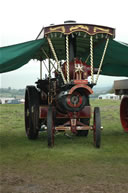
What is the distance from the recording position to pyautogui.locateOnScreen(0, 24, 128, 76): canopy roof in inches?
225

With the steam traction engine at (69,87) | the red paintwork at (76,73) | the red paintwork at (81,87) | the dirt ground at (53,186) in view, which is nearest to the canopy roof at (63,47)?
the steam traction engine at (69,87)

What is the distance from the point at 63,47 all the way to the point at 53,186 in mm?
4225

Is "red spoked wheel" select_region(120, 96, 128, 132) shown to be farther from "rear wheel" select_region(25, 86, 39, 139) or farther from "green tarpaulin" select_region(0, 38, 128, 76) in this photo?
"rear wheel" select_region(25, 86, 39, 139)

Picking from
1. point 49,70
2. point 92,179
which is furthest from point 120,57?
point 92,179

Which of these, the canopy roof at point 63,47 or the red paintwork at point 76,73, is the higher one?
the canopy roof at point 63,47

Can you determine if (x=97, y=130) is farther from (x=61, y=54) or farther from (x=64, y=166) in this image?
(x=61, y=54)

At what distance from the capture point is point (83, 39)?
677 cm

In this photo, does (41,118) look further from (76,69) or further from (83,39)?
(83,39)

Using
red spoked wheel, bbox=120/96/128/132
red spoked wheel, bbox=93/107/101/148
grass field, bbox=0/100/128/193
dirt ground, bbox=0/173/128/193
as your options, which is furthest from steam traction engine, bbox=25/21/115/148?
red spoked wheel, bbox=120/96/128/132

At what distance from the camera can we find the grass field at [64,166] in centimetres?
358

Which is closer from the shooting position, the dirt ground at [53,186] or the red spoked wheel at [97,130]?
the dirt ground at [53,186]

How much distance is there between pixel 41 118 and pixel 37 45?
1.53m

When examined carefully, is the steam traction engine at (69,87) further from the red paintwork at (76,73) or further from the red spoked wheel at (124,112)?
the red spoked wheel at (124,112)

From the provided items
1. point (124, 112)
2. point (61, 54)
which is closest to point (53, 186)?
point (61, 54)
